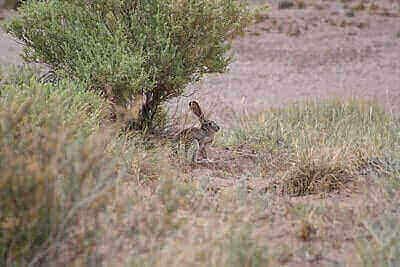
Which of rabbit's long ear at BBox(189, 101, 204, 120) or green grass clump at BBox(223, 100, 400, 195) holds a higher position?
rabbit's long ear at BBox(189, 101, 204, 120)

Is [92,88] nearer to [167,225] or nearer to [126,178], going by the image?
[126,178]

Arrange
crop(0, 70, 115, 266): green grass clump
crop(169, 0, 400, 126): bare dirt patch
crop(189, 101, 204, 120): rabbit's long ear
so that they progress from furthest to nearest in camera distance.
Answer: crop(169, 0, 400, 126): bare dirt patch → crop(189, 101, 204, 120): rabbit's long ear → crop(0, 70, 115, 266): green grass clump

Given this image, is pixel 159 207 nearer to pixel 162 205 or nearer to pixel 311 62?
pixel 162 205

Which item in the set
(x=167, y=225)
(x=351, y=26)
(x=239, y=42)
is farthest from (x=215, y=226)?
(x=351, y=26)

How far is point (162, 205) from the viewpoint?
14.8 ft

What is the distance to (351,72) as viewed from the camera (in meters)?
14.0

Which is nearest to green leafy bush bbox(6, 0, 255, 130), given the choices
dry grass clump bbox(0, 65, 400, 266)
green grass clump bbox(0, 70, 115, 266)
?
dry grass clump bbox(0, 65, 400, 266)

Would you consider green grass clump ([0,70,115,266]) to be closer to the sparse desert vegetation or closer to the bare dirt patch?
the sparse desert vegetation

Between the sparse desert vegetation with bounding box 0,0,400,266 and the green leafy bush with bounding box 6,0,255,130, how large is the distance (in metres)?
0.67

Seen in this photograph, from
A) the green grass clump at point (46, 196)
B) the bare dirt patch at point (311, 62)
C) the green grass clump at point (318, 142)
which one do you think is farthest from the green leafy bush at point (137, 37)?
the green grass clump at point (46, 196)

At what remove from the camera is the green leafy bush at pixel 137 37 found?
648 cm

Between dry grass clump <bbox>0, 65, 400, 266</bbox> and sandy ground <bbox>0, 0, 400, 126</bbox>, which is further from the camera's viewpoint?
sandy ground <bbox>0, 0, 400, 126</bbox>

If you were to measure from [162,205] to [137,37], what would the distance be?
2791 mm

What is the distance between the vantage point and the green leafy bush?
648cm
